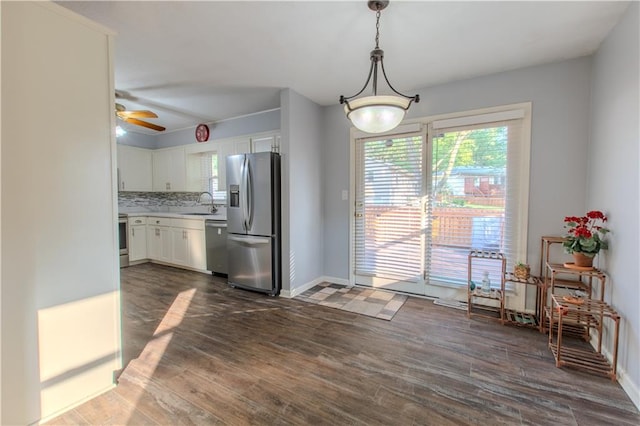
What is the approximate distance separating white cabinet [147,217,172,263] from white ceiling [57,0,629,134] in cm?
230

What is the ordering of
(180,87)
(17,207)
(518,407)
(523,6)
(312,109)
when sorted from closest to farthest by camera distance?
(17,207)
(518,407)
(523,6)
(180,87)
(312,109)

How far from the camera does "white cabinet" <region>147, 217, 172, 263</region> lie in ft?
15.6

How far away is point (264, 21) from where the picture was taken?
1990 mm

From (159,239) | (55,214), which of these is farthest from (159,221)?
(55,214)

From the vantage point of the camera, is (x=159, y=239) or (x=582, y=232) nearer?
(x=582, y=232)

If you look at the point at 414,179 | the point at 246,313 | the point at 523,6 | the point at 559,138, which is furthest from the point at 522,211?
the point at 246,313

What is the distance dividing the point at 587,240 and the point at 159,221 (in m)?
5.51

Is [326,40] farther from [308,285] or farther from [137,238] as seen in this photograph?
[137,238]

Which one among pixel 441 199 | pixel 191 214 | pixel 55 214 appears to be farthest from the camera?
pixel 191 214

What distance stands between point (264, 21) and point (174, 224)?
3694mm

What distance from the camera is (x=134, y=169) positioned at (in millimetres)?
5355

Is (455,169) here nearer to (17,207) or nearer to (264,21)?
(264,21)

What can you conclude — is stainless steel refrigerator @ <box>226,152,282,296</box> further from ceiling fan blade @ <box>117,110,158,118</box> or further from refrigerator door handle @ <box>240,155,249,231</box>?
ceiling fan blade @ <box>117,110,158,118</box>

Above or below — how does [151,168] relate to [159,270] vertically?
above
